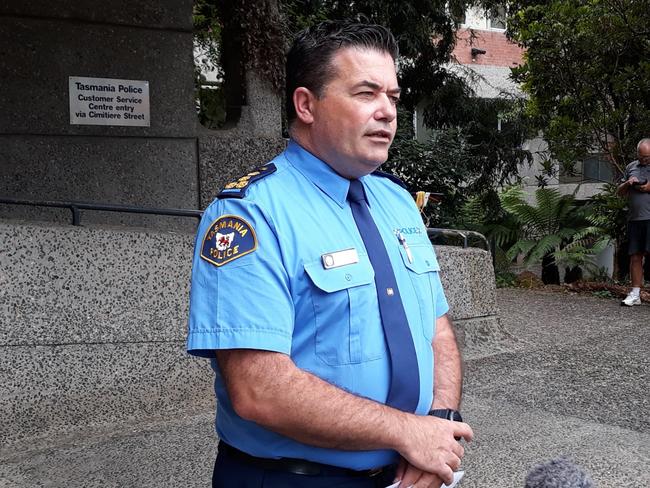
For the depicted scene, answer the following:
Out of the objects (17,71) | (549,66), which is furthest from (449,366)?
(549,66)

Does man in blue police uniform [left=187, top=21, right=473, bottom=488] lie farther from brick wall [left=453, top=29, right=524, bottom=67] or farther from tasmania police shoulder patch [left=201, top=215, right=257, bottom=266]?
brick wall [left=453, top=29, right=524, bottom=67]

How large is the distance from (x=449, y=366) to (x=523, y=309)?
23.1 feet

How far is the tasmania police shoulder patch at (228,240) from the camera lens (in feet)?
5.76

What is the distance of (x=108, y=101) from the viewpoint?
18.1ft

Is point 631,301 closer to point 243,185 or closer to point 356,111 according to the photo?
point 356,111

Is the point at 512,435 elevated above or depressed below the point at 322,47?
below

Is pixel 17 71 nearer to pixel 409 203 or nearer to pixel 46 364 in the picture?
pixel 46 364

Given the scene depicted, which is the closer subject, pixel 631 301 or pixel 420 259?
pixel 420 259

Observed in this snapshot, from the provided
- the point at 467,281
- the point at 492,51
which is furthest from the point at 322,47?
the point at 492,51

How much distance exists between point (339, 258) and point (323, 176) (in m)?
0.25

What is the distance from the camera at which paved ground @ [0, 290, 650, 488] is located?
12.9 feet

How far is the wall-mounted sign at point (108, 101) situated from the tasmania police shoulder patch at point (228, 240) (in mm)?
3968

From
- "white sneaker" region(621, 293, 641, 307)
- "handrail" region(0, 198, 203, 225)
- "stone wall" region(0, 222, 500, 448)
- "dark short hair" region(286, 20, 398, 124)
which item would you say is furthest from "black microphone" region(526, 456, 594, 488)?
"white sneaker" region(621, 293, 641, 307)

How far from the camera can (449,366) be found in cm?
221
